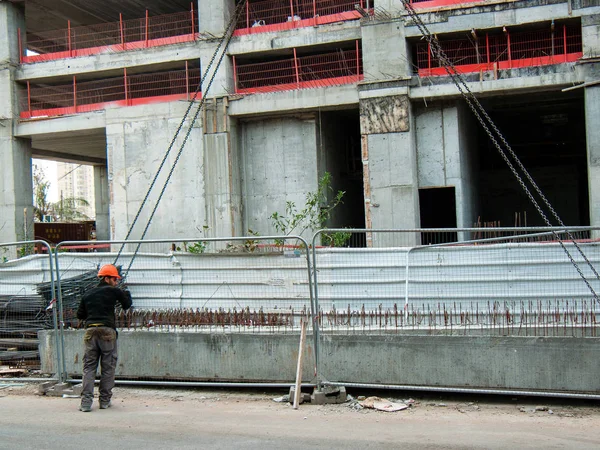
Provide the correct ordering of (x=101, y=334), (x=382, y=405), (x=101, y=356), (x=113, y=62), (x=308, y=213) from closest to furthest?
(x=382, y=405) → (x=101, y=334) → (x=101, y=356) → (x=308, y=213) → (x=113, y=62)

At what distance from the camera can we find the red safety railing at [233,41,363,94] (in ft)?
78.4

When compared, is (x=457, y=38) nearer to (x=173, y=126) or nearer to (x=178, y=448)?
(x=173, y=126)

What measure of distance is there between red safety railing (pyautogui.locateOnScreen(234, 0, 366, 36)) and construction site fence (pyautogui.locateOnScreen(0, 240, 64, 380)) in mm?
15966

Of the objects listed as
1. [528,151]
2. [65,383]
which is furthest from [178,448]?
[528,151]

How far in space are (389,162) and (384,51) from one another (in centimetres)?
398

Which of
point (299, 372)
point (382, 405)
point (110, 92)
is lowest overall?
Result: point (382, 405)

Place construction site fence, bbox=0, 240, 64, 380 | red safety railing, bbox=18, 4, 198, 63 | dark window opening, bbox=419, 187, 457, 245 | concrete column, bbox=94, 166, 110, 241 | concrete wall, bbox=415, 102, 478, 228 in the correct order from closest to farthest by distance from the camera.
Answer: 1. construction site fence, bbox=0, 240, 64, 380
2. concrete wall, bbox=415, 102, 478, 228
3. red safety railing, bbox=18, 4, 198, 63
4. dark window opening, bbox=419, 187, 457, 245
5. concrete column, bbox=94, 166, 110, 241

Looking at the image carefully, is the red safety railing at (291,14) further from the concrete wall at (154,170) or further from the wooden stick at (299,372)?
the wooden stick at (299,372)

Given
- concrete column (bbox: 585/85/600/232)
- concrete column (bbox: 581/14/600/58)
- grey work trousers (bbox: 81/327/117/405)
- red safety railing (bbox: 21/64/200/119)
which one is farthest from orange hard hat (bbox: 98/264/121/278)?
concrete column (bbox: 581/14/600/58)

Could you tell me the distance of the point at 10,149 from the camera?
27.1 meters

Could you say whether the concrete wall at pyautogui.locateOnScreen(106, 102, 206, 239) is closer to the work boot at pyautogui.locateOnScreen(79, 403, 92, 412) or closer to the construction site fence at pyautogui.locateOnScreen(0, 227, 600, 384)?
the construction site fence at pyautogui.locateOnScreen(0, 227, 600, 384)

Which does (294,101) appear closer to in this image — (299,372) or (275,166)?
(275,166)

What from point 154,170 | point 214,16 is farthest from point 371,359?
point 214,16

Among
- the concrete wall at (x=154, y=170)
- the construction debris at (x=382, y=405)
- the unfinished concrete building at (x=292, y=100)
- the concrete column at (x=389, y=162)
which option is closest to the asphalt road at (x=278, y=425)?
the construction debris at (x=382, y=405)
